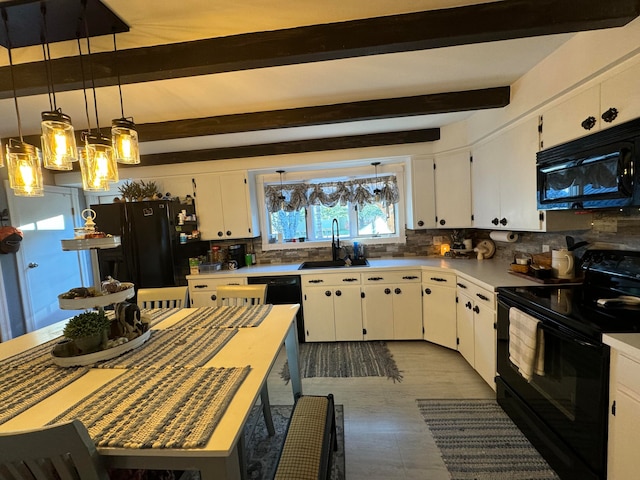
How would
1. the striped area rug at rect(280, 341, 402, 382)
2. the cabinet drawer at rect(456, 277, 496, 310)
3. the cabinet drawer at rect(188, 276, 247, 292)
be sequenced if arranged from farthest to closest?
the cabinet drawer at rect(188, 276, 247, 292), the striped area rug at rect(280, 341, 402, 382), the cabinet drawer at rect(456, 277, 496, 310)

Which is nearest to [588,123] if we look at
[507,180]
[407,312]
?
[507,180]

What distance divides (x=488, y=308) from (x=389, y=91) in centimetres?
177

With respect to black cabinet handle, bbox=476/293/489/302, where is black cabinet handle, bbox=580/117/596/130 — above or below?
above

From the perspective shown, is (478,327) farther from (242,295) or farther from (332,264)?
(242,295)

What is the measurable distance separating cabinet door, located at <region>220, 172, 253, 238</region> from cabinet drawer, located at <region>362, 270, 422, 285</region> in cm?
149

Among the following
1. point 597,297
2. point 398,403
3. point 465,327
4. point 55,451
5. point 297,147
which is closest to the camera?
point 55,451

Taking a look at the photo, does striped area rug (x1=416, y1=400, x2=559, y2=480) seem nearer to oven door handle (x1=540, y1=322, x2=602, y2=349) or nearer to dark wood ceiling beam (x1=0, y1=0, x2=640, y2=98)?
oven door handle (x1=540, y1=322, x2=602, y2=349)

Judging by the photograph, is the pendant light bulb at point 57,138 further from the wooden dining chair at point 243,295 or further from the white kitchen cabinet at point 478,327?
the white kitchen cabinet at point 478,327

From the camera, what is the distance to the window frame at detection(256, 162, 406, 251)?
11.9 ft

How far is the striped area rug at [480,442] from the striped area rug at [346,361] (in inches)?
20.1

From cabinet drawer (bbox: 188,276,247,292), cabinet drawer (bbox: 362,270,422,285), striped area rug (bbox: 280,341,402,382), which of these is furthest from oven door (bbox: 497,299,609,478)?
cabinet drawer (bbox: 188,276,247,292)

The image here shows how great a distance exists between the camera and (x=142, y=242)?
122 inches

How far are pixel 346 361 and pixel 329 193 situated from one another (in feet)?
6.56

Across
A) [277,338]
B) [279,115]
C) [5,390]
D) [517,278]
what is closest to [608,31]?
[517,278]
